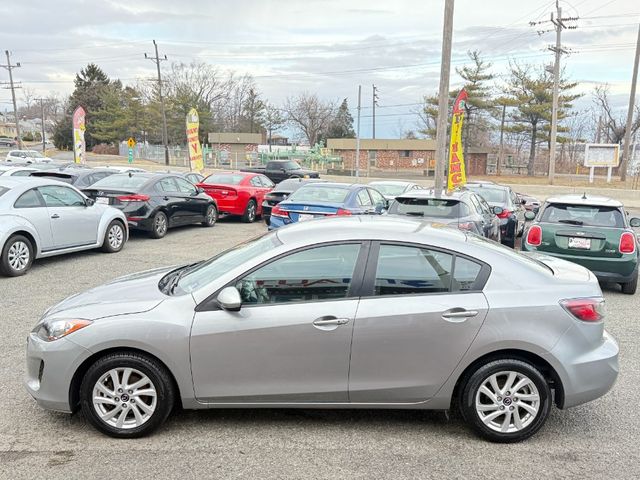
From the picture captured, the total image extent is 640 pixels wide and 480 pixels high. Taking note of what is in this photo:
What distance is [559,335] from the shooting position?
3639mm

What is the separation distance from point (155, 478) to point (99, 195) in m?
9.77

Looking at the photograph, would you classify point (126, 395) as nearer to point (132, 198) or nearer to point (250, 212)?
point (132, 198)

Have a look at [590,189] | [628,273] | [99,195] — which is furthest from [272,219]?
[590,189]

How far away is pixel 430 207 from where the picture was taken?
880 centimetres

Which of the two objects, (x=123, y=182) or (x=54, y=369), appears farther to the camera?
(x=123, y=182)

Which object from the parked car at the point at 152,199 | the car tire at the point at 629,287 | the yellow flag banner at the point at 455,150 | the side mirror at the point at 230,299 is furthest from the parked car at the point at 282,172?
the side mirror at the point at 230,299

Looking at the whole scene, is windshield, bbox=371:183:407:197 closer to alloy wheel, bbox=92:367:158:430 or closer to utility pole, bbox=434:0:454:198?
utility pole, bbox=434:0:454:198

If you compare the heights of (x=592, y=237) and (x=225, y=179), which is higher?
(x=225, y=179)

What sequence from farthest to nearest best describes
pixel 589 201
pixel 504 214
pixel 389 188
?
pixel 389 188
pixel 504 214
pixel 589 201

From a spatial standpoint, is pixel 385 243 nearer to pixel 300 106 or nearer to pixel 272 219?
pixel 272 219

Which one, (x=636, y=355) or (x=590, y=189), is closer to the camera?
(x=636, y=355)

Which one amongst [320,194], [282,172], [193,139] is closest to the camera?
[320,194]

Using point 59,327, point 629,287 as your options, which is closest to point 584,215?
point 629,287

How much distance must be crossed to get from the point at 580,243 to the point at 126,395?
23.0ft
